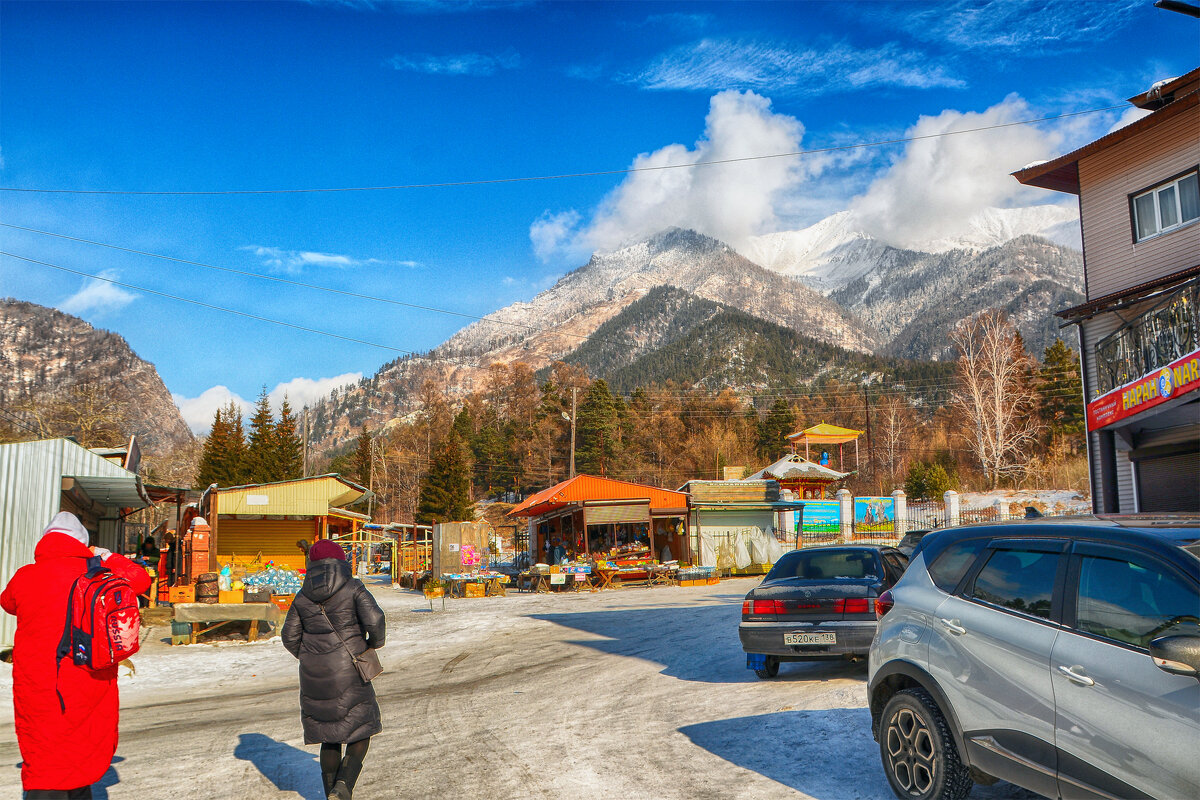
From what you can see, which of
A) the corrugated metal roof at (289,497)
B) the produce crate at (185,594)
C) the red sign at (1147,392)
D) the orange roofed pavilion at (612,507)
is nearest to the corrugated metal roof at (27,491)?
the produce crate at (185,594)

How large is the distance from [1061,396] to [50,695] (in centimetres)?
6814

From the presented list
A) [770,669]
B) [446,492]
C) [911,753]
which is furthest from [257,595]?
[446,492]

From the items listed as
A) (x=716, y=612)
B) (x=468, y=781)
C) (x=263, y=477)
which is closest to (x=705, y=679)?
(x=468, y=781)

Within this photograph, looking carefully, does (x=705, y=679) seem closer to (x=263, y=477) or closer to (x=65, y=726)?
(x=65, y=726)

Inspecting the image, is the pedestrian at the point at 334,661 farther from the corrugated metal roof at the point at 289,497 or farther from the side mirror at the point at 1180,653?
the corrugated metal roof at the point at 289,497

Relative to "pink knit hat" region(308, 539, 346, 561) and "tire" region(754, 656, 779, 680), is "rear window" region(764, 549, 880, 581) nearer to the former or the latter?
"tire" region(754, 656, 779, 680)

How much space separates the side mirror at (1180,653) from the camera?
3.37 m

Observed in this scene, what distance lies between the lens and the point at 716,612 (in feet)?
59.6

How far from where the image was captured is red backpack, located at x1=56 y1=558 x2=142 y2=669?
4.53 m

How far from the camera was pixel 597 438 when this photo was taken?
258 ft

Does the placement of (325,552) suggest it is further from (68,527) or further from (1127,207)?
(1127,207)

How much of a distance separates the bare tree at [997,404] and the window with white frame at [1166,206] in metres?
40.8

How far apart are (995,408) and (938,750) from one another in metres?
58.5

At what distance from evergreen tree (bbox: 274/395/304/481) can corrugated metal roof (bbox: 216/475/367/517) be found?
39.8 meters
